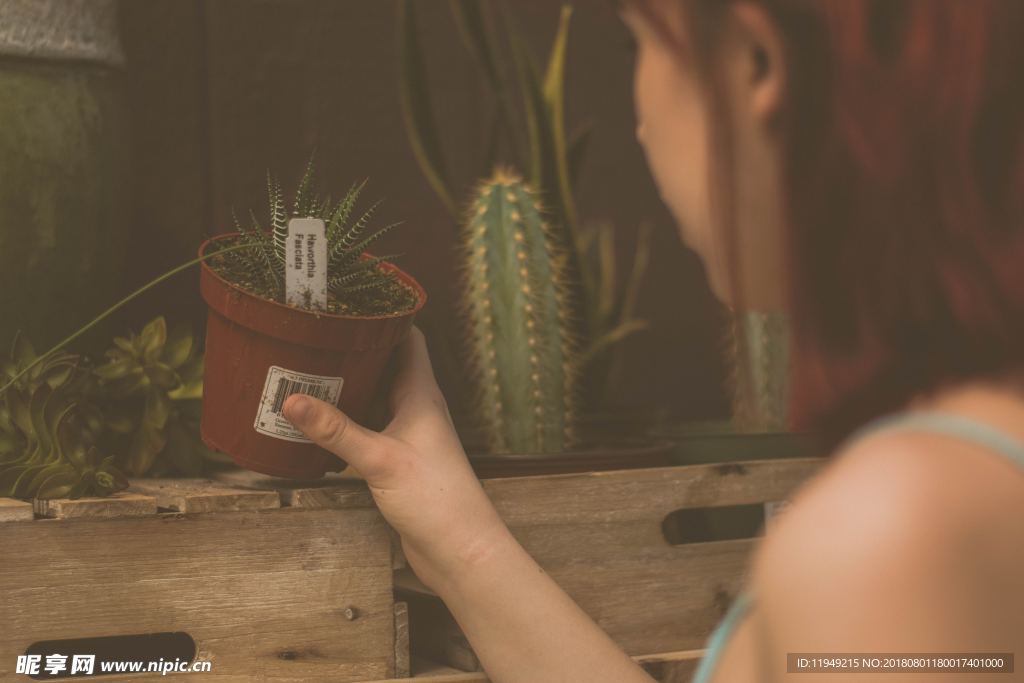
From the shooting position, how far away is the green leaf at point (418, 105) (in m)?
1.56

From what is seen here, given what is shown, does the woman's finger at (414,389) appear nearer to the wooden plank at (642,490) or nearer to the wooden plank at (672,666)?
the wooden plank at (642,490)

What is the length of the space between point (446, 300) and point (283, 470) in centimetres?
71

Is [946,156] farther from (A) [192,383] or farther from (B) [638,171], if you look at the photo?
(B) [638,171]

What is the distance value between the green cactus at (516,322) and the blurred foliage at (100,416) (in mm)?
294

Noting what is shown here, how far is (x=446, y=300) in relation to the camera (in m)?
1.75

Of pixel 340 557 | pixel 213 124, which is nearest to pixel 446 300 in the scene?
pixel 213 124

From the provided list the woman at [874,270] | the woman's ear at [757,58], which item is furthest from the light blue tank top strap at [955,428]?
the woman's ear at [757,58]

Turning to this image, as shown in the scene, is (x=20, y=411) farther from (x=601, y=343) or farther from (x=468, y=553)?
(x=601, y=343)

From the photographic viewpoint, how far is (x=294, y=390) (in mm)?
1029

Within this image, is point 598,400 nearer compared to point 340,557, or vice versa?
point 340,557

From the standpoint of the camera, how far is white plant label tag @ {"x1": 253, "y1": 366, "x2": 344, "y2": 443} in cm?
102

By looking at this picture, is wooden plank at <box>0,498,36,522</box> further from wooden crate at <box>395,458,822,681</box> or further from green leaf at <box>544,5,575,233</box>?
green leaf at <box>544,5,575,233</box>

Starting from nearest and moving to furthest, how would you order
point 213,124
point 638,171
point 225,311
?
1. point 225,311
2. point 213,124
3. point 638,171

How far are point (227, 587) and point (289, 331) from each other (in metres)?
0.23
